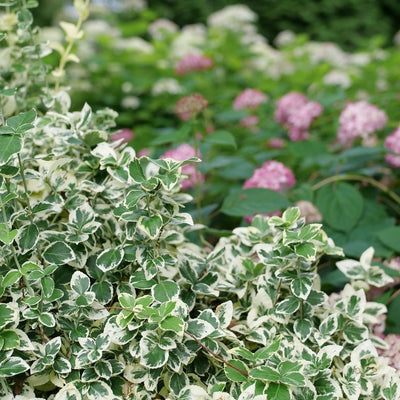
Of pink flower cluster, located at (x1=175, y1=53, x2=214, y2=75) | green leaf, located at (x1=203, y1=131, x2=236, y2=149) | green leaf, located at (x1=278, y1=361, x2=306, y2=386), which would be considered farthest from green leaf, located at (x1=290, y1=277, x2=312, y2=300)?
pink flower cluster, located at (x1=175, y1=53, x2=214, y2=75)

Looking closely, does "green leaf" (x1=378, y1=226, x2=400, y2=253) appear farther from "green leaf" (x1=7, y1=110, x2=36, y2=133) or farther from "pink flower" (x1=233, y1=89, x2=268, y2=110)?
"pink flower" (x1=233, y1=89, x2=268, y2=110)

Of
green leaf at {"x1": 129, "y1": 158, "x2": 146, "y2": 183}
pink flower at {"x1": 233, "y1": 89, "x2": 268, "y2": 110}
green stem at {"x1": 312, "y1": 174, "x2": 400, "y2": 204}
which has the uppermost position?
green leaf at {"x1": 129, "y1": 158, "x2": 146, "y2": 183}

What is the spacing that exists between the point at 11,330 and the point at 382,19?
32.2ft

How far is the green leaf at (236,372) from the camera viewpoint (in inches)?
32.1

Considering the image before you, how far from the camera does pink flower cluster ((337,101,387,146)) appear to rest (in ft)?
5.52

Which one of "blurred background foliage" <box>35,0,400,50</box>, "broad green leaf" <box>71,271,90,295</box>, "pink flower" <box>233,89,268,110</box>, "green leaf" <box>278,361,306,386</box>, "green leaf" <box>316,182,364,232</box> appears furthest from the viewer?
"blurred background foliage" <box>35,0,400,50</box>

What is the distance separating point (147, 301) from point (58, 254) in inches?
7.4

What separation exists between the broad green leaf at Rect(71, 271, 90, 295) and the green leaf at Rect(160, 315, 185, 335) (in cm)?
17

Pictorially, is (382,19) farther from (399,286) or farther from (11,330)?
(11,330)

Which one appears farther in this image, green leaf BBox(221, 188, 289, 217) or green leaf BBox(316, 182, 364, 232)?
green leaf BBox(316, 182, 364, 232)

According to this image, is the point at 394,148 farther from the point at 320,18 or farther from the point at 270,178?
the point at 320,18

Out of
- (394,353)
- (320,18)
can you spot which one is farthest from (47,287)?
(320,18)

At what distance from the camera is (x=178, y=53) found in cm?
365

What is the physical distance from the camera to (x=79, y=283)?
0.89 m
